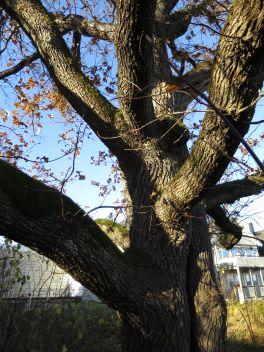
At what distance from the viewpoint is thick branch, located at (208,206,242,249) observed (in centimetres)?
590

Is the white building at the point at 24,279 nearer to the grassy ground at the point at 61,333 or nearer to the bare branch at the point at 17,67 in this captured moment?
the grassy ground at the point at 61,333

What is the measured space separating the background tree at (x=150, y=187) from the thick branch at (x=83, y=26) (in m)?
1.34

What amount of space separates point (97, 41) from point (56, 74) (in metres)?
3.02

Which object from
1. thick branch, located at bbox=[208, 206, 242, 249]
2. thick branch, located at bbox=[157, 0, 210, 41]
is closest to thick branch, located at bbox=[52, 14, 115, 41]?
thick branch, located at bbox=[157, 0, 210, 41]

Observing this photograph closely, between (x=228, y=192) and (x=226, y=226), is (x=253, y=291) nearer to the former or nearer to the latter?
(x=226, y=226)

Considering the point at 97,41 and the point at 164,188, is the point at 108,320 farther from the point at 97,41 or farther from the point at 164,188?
the point at 97,41

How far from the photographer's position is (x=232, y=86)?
2.52 m

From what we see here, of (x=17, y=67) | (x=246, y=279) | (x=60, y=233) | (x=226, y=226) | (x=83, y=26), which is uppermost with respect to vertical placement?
(x=246, y=279)

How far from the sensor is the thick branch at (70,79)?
4523mm

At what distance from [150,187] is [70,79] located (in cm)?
179

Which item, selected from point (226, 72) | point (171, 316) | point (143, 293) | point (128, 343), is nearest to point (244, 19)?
point (226, 72)

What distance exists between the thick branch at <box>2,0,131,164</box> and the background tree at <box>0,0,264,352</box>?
0.04ft

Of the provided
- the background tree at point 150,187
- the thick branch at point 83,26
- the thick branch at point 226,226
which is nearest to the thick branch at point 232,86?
the background tree at point 150,187

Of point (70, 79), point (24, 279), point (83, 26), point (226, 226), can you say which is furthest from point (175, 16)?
point (24, 279)
